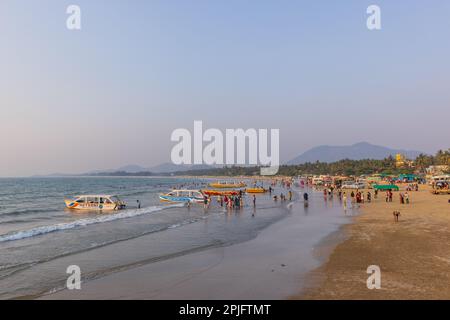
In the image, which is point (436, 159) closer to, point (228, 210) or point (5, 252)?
point (228, 210)

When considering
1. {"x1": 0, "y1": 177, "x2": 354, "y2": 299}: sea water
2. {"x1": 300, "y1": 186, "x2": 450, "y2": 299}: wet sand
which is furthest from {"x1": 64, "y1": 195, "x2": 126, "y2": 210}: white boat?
{"x1": 300, "y1": 186, "x2": 450, "y2": 299}: wet sand

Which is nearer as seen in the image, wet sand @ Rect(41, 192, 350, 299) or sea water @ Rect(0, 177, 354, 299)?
wet sand @ Rect(41, 192, 350, 299)

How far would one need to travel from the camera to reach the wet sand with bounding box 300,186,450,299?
8812 mm

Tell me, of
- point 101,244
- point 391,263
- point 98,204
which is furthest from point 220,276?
point 98,204

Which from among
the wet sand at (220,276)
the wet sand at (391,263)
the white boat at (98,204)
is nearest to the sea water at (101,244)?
the wet sand at (220,276)

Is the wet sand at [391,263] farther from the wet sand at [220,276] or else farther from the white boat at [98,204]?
the white boat at [98,204]

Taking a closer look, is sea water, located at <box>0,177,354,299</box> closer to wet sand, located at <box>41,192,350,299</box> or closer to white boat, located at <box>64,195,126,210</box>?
wet sand, located at <box>41,192,350,299</box>

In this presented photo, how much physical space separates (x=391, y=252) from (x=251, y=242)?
6529mm

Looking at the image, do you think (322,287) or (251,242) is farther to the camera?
(251,242)

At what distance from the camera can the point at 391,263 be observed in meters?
11.8

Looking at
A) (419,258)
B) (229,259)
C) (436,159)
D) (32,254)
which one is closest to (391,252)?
(419,258)

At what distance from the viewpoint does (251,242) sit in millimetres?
17141

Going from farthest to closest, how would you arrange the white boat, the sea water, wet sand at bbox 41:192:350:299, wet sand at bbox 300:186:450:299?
the white boat < the sea water < wet sand at bbox 41:192:350:299 < wet sand at bbox 300:186:450:299

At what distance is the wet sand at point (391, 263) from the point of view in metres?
8.81
